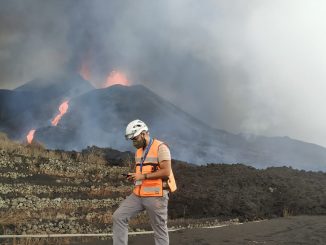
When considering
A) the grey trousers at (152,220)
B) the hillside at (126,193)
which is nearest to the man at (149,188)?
the grey trousers at (152,220)

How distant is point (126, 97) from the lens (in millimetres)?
136125

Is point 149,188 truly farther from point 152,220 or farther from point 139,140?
point 139,140

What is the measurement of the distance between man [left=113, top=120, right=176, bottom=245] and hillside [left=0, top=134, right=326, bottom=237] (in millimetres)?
5981

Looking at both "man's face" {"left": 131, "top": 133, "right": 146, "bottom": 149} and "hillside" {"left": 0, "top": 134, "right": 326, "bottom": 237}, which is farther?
"hillside" {"left": 0, "top": 134, "right": 326, "bottom": 237}

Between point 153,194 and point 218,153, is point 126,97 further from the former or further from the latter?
point 153,194

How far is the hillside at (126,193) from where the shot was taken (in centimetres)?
1496

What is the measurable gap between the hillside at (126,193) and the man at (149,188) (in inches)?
235

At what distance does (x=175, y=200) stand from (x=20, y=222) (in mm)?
8058

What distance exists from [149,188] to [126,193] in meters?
16.4

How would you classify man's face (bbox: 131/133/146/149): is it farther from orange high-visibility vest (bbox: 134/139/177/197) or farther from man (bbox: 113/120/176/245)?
orange high-visibility vest (bbox: 134/139/177/197)

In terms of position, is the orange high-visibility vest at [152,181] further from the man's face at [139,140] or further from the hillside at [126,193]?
the hillside at [126,193]

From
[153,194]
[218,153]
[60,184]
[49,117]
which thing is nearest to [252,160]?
[218,153]

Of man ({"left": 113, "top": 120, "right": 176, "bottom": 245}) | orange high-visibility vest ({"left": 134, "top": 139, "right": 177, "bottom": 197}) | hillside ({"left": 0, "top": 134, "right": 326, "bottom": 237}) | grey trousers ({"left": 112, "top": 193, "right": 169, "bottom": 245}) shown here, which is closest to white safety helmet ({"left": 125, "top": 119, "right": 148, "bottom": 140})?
man ({"left": 113, "top": 120, "right": 176, "bottom": 245})

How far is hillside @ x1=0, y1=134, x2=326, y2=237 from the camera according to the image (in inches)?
589
